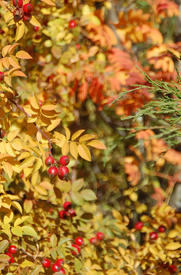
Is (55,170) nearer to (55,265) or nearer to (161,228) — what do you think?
(55,265)

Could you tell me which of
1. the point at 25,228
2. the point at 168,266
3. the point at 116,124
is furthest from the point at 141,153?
the point at 25,228

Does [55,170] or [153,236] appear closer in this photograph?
[55,170]

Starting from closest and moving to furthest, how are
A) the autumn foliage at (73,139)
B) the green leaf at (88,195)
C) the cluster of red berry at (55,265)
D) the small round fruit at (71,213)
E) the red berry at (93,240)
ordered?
the autumn foliage at (73,139), the cluster of red berry at (55,265), the green leaf at (88,195), the small round fruit at (71,213), the red berry at (93,240)

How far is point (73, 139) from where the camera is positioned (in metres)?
1.29

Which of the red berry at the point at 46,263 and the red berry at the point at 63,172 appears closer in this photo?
the red berry at the point at 63,172

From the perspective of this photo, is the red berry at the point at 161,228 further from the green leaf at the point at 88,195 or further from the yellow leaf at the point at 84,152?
the yellow leaf at the point at 84,152

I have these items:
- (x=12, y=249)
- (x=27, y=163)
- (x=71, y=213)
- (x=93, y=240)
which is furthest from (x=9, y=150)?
(x=93, y=240)

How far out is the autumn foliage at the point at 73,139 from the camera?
1312 mm

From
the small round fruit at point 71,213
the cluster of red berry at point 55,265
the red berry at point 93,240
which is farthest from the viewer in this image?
the red berry at point 93,240

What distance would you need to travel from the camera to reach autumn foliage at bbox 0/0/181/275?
4.30 feet

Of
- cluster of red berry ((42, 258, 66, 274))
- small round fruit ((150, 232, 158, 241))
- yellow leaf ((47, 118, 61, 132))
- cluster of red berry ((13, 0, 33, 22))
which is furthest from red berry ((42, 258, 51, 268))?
cluster of red berry ((13, 0, 33, 22))

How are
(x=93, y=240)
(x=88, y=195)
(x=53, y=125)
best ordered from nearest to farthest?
(x=53, y=125) < (x=88, y=195) < (x=93, y=240)

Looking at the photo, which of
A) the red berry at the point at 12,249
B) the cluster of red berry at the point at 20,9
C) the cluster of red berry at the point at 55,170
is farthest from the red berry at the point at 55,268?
the cluster of red berry at the point at 20,9

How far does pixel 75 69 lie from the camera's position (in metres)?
2.54
